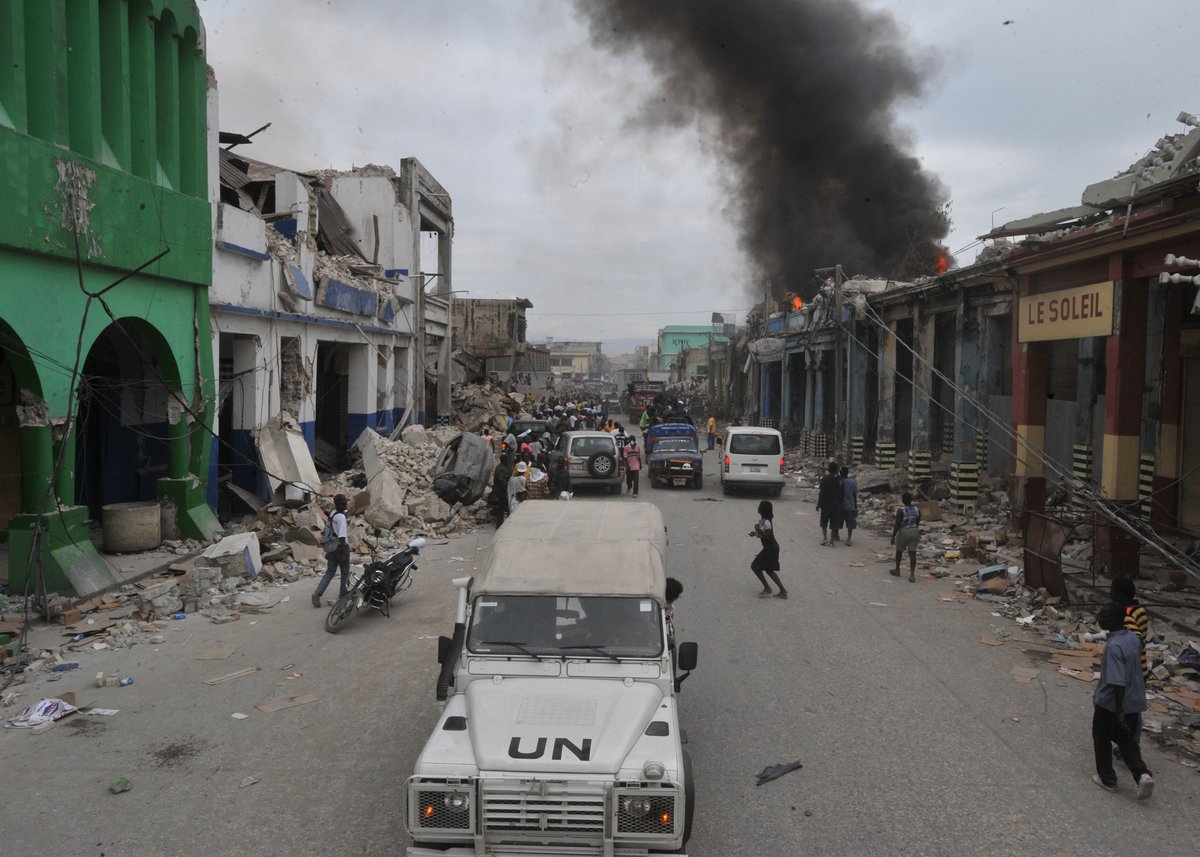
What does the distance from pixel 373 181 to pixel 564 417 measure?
414 inches

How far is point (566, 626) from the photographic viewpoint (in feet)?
18.9

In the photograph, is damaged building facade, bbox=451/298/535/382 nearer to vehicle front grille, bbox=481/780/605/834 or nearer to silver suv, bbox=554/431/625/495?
silver suv, bbox=554/431/625/495

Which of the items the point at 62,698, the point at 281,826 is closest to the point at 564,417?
the point at 62,698

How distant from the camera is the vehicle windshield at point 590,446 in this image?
71.4ft

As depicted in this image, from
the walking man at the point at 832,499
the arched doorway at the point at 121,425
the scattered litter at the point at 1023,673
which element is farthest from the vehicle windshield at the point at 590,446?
the scattered litter at the point at 1023,673

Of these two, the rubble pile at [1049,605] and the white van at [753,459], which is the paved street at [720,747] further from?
the white van at [753,459]

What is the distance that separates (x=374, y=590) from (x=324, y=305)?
12950 mm

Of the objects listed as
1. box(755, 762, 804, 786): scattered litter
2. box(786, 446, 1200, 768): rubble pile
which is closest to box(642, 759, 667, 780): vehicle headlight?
box(755, 762, 804, 786): scattered litter

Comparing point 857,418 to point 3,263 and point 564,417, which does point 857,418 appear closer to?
point 564,417

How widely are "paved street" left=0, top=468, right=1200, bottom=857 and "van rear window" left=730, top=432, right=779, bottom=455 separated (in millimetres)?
11932

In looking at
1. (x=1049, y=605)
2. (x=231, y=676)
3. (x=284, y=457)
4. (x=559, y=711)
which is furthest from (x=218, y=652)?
(x=1049, y=605)

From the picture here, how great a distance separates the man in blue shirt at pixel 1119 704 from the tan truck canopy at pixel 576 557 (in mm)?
3172

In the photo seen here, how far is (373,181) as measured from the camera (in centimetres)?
2969

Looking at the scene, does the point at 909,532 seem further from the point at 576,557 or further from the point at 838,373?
the point at 838,373
